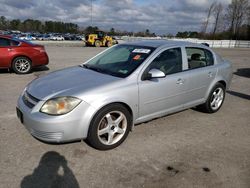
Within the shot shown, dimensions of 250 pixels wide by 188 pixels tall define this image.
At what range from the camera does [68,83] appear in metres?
3.51

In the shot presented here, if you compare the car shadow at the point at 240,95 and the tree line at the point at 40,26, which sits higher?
the tree line at the point at 40,26

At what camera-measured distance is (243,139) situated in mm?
3988

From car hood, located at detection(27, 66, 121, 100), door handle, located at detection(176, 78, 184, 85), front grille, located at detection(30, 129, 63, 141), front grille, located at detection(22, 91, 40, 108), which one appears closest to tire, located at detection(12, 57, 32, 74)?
car hood, located at detection(27, 66, 121, 100)

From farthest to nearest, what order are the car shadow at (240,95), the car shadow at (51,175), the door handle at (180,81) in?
the car shadow at (240,95)
the door handle at (180,81)
the car shadow at (51,175)

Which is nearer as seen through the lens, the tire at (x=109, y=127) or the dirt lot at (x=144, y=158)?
the dirt lot at (x=144, y=158)

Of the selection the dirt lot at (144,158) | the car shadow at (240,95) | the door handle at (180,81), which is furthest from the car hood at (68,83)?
the car shadow at (240,95)

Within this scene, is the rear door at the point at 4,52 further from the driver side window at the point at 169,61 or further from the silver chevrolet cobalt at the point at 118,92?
the driver side window at the point at 169,61

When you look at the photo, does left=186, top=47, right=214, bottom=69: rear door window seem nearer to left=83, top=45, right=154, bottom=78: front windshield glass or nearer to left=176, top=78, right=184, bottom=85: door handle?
left=176, top=78, right=184, bottom=85: door handle

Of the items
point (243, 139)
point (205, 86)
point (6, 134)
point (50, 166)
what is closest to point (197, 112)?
point (205, 86)

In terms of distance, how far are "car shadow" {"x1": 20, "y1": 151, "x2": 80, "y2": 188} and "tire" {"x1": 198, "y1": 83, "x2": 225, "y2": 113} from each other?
3.10 meters

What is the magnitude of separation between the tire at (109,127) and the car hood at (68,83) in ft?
1.28

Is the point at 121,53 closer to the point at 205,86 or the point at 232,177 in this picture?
the point at 205,86

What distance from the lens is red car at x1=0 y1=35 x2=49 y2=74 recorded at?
841 centimetres

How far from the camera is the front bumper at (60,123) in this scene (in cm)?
304
